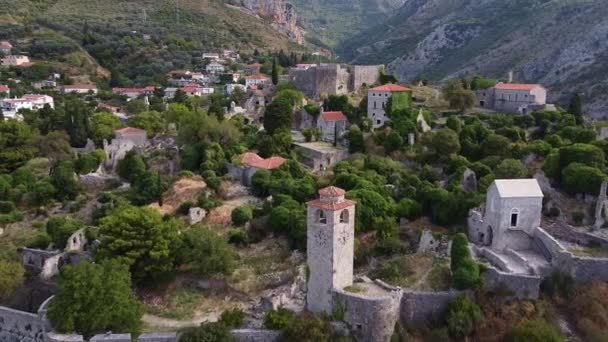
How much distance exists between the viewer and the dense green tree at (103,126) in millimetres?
47438

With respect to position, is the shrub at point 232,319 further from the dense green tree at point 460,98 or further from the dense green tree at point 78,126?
the dense green tree at point 78,126

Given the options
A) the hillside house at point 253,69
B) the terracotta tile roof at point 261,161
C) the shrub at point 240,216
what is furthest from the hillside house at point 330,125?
the hillside house at point 253,69

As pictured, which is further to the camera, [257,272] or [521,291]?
[257,272]

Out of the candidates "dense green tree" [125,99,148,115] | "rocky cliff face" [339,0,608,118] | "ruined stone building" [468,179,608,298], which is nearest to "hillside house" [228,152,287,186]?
"ruined stone building" [468,179,608,298]

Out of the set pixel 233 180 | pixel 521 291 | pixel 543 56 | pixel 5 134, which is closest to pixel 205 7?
pixel 543 56

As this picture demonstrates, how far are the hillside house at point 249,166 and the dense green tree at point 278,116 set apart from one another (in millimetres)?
5781

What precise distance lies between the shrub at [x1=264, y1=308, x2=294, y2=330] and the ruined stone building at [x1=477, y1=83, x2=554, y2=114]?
103 feet

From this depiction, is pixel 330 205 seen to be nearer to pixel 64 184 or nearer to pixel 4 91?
pixel 64 184

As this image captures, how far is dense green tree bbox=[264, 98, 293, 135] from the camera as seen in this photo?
44188 mm

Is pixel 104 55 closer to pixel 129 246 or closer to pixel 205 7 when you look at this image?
pixel 205 7

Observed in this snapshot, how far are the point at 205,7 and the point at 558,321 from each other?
10616 centimetres

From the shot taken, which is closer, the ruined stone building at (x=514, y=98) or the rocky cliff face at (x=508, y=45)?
the ruined stone building at (x=514, y=98)

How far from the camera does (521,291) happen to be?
2273 centimetres

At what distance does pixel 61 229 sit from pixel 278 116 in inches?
724
